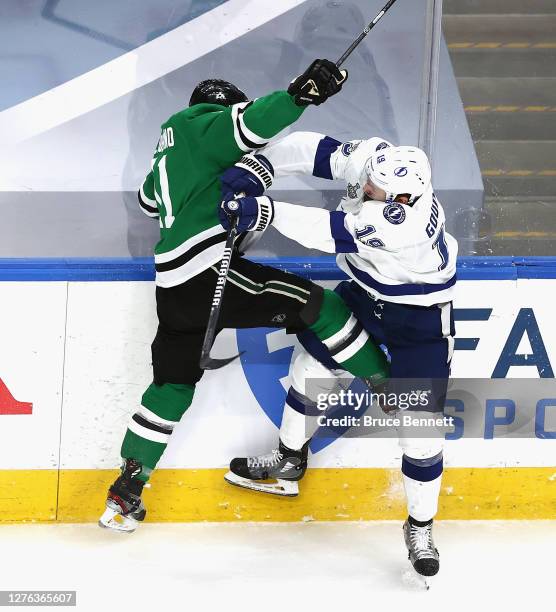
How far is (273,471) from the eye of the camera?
11.1 feet

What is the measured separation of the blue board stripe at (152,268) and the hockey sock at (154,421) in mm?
376

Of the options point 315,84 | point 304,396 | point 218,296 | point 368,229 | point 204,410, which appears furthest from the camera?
point 204,410

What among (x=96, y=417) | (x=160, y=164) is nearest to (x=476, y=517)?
(x=96, y=417)

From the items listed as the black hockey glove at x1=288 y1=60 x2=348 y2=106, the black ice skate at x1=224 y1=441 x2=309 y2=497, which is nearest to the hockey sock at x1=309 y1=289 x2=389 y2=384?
the black ice skate at x1=224 y1=441 x2=309 y2=497

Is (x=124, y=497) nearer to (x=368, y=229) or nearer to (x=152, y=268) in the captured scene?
(x=152, y=268)

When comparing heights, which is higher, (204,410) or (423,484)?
(204,410)

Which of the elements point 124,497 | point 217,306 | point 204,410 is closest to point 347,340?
point 217,306

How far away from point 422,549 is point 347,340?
0.61 m

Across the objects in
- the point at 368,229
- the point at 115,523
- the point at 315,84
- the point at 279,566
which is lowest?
the point at 279,566

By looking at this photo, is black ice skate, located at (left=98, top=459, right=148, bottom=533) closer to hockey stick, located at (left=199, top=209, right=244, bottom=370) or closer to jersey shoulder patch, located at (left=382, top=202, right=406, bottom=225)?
hockey stick, located at (left=199, top=209, right=244, bottom=370)

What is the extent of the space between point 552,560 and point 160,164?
1.56m

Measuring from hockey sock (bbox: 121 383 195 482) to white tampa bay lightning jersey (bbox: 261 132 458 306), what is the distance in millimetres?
568

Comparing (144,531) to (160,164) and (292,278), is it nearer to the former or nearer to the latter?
(292,278)

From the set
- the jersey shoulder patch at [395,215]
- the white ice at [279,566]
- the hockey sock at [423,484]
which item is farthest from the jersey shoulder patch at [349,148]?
the white ice at [279,566]
